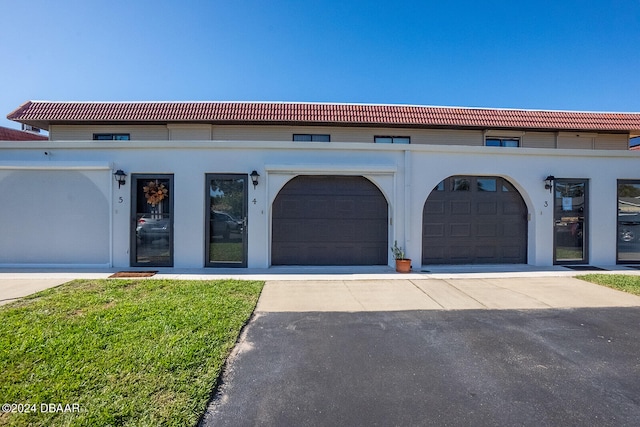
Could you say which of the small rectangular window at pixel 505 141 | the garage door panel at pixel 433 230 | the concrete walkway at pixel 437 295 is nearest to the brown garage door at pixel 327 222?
the garage door panel at pixel 433 230

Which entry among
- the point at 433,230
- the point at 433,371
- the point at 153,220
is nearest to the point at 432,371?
the point at 433,371

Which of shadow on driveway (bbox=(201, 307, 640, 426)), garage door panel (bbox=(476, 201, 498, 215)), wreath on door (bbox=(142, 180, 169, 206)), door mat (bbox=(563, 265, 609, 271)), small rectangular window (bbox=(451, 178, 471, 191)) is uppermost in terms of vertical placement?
small rectangular window (bbox=(451, 178, 471, 191))

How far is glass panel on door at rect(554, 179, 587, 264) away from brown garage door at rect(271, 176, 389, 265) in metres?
4.80

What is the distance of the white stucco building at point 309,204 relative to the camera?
24.4ft

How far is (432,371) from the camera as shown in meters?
2.91

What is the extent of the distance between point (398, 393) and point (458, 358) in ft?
3.25

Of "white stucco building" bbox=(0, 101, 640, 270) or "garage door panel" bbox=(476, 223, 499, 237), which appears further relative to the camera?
"garage door panel" bbox=(476, 223, 499, 237)

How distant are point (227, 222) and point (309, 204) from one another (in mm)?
Answer: 2159

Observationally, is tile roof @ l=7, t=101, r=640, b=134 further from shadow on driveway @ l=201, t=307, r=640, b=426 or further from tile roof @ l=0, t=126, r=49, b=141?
shadow on driveway @ l=201, t=307, r=640, b=426

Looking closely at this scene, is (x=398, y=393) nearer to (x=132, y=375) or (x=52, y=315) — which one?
(x=132, y=375)

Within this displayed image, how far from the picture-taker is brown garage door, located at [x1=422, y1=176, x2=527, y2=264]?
8.06 meters

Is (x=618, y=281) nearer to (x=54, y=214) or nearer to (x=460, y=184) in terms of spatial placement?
(x=460, y=184)

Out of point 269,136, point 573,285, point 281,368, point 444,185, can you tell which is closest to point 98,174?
point 269,136

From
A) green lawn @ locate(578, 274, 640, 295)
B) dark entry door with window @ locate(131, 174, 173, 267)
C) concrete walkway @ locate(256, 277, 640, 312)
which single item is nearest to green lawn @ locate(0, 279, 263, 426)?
concrete walkway @ locate(256, 277, 640, 312)
